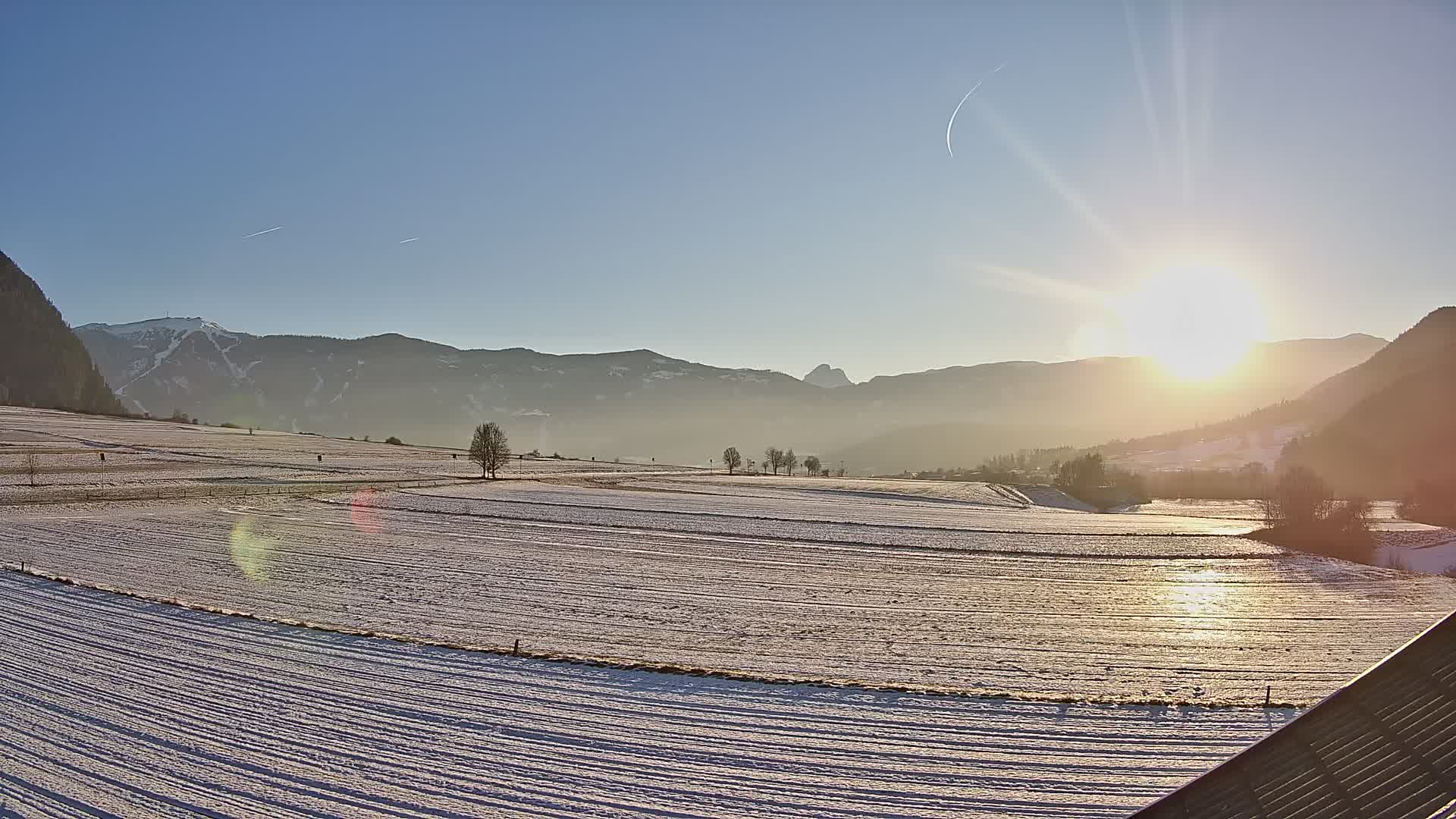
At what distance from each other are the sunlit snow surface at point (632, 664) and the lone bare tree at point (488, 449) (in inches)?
1641

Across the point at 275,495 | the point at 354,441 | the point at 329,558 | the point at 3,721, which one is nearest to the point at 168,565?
the point at 329,558

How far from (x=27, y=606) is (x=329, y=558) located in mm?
12261

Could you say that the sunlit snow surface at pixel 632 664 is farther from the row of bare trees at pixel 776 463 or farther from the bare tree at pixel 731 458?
the row of bare trees at pixel 776 463

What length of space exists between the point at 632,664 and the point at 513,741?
6.20 m

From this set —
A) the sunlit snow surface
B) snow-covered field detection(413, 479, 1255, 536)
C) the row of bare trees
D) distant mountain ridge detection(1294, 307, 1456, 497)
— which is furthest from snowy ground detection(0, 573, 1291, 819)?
distant mountain ridge detection(1294, 307, 1456, 497)

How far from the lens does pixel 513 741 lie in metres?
16.2

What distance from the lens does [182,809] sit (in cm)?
1284

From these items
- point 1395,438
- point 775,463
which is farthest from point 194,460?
point 1395,438

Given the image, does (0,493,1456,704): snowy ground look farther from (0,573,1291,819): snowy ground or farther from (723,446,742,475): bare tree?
(723,446,742,475): bare tree

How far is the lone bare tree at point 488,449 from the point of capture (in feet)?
315

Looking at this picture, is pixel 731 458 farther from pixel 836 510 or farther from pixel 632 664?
pixel 632 664

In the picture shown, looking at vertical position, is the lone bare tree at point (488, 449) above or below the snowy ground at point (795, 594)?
above

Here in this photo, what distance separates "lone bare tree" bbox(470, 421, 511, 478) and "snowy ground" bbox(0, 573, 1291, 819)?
241 ft

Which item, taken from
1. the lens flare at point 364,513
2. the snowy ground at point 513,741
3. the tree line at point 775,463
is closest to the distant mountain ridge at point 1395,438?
the tree line at point 775,463
